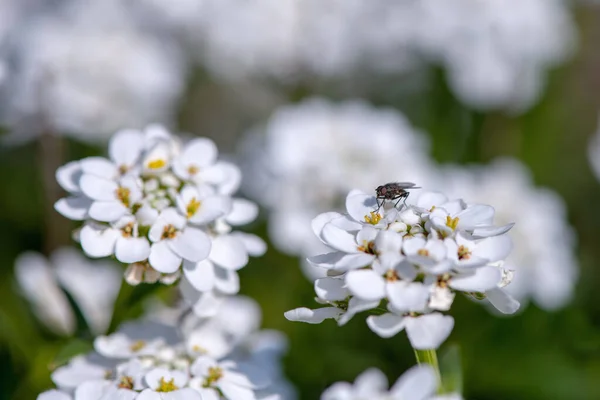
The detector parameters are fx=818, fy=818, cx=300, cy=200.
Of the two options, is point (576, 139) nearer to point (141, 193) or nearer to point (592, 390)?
point (592, 390)

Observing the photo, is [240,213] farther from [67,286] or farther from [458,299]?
[458,299]

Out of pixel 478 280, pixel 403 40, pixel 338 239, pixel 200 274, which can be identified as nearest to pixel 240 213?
pixel 200 274

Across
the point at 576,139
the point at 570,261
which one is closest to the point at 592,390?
the point at 570,261

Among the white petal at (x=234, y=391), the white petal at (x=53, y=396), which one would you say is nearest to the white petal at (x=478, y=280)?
the white petal at (x=234, y=391)

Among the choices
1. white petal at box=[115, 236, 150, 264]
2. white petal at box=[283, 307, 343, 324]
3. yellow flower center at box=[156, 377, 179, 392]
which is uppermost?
white petal at box=[115, 236, 150, 264]

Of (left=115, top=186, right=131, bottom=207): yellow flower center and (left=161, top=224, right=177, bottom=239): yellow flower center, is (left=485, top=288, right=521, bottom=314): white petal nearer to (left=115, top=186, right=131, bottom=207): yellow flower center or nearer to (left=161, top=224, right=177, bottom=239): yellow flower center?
(left=161, top=224, right=177, bottom=239): yellow flower center

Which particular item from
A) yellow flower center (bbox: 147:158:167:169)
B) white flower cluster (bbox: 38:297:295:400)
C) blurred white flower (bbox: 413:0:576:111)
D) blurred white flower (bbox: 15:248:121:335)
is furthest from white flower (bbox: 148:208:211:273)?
blurred white flower (bbox: 413:0:576:111)
